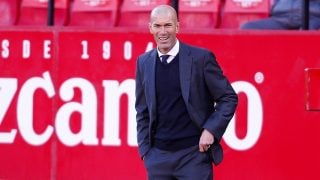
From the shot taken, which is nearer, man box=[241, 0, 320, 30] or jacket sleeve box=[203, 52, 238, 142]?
jacket sleeve box=[203, 52, 238, 142]

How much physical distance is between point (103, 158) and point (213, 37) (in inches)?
49.1

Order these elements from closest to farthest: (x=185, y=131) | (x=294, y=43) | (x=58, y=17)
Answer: (x=185, y=131), (x=294, y=43), (x=58, y=17)

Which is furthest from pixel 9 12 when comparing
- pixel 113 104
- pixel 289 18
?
pixel 289 18

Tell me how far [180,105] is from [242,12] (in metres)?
2.89

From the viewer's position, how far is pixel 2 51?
23.7 ft

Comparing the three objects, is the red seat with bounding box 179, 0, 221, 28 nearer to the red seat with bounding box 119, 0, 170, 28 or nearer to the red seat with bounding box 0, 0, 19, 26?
the red seat with bounding box 119, 0, 170, 28

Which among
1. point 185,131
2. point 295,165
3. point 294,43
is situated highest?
point 294,43

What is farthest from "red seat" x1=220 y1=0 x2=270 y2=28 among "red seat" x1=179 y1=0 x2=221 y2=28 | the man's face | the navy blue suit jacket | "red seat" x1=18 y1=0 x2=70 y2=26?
the man's face

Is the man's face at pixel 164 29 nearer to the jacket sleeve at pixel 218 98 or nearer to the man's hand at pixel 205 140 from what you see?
the jacket sleeve at pixel 218 98

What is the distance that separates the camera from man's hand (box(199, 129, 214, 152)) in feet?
16.0

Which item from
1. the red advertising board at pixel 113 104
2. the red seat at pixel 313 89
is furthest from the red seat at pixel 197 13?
the red seat at pixel 313 89

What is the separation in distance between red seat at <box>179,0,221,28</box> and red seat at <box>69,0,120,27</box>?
2.09 feet

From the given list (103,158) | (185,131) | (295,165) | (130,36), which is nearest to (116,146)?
(103,158)

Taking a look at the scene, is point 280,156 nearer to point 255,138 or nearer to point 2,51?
point 255,138
